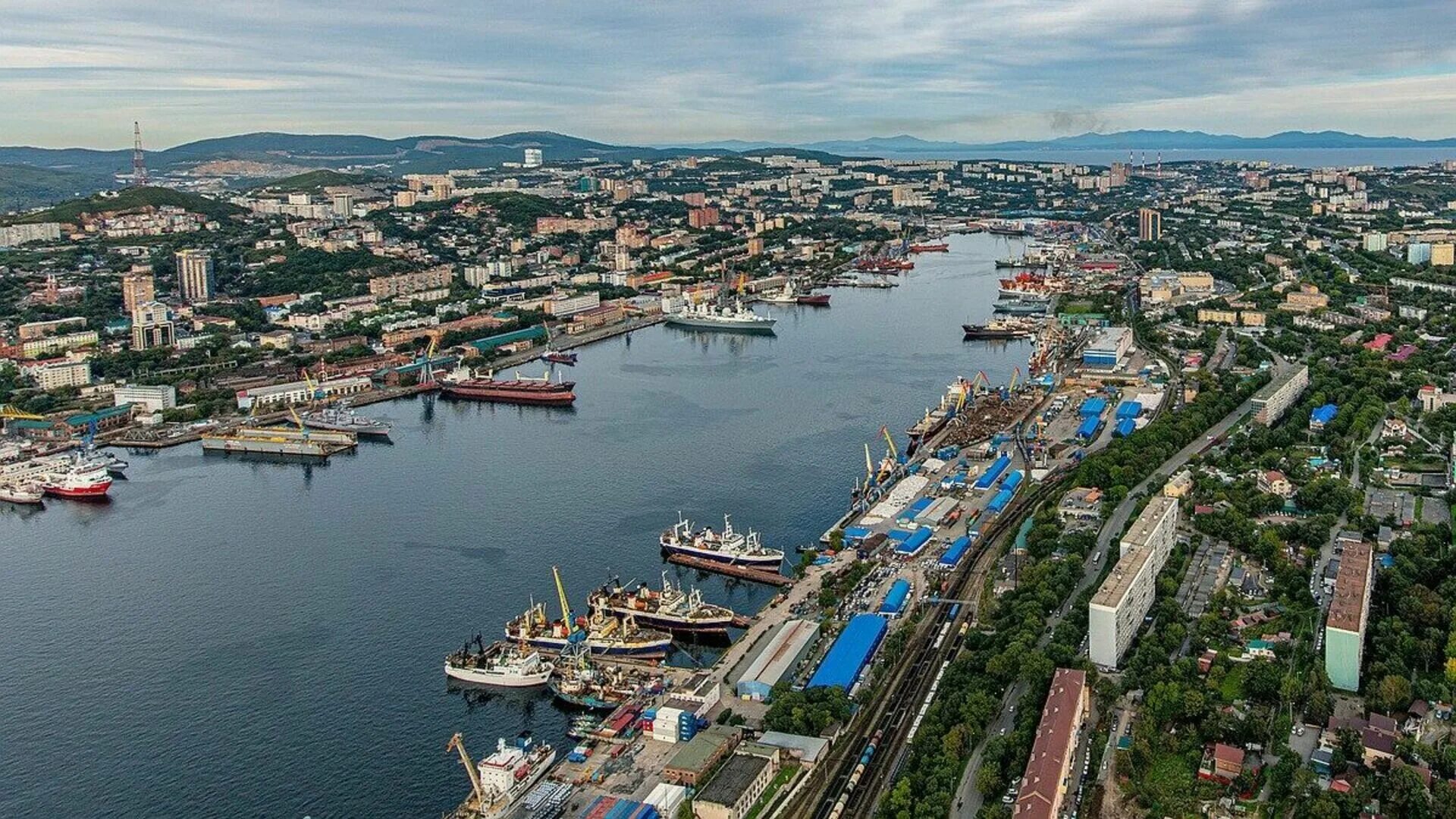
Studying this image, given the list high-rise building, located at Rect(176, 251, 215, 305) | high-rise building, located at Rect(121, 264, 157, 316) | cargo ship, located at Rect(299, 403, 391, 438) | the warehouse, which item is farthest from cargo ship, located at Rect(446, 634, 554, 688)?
high-rise building, located at Rect(176, 251, 215, 305)

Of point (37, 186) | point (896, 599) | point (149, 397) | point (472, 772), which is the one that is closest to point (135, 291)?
point (149, 397)

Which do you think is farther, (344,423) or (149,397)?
(149,397)

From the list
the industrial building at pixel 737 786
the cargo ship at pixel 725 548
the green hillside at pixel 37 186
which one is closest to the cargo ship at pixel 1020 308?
the cargo ship at pixel 725 548

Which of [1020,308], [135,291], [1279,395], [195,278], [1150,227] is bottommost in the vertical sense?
[1279,395]

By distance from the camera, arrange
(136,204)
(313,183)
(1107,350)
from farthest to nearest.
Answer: (313,183) → (136,204) → (1107,350)

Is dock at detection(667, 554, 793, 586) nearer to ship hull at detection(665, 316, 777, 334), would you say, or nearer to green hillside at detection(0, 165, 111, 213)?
ship hull at detection(665, 316, 777, 334)

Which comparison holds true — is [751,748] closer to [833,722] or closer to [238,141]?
[833,722]

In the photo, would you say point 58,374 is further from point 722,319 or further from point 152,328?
point 722,319

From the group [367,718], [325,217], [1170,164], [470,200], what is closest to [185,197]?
[325,217]
